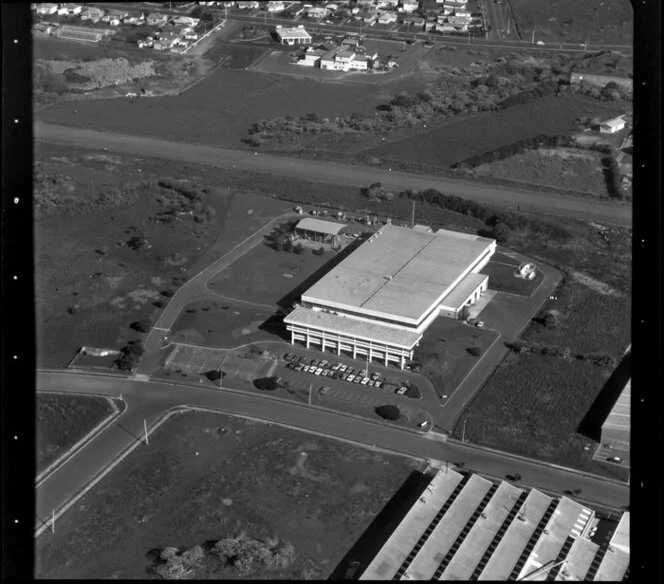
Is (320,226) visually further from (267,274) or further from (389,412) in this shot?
(389,412)

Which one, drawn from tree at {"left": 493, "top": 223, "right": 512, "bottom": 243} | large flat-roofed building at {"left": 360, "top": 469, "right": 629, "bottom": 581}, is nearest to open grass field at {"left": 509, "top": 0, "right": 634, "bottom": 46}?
tree at {"left": 493, "top": 223, "right": 512, "bottom": 243}

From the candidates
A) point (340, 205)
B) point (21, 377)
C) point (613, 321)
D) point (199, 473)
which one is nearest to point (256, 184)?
point (340, 205)

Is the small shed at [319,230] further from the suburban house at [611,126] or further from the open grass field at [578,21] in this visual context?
the open grass field at [578,21]

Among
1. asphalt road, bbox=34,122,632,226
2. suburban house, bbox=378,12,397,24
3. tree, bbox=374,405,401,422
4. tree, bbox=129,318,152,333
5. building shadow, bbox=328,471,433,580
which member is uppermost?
suburban house, bbox=378,12,397,24

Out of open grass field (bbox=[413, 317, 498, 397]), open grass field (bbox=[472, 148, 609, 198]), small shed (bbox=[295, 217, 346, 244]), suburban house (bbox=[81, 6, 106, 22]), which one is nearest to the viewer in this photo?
open grass field (bbox=[413, 317, 498, 397])

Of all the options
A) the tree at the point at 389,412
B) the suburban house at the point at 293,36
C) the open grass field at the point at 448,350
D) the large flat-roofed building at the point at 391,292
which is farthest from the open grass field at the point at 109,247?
the suburban house at the point at 293,36

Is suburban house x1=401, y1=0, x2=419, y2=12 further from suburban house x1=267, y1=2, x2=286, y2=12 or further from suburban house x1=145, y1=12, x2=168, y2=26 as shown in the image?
suburban house x1=145, y1=12, x2=168, y2=26
